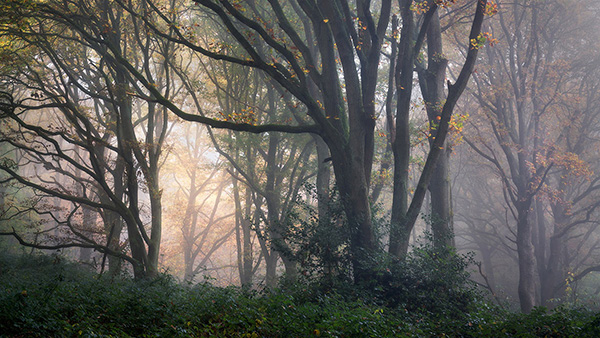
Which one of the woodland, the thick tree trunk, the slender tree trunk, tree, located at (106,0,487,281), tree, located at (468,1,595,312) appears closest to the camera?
the woodland

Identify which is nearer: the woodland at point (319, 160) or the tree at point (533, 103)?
the woodland at point (319, 160)

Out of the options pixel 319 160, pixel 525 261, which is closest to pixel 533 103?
pixel 525 261

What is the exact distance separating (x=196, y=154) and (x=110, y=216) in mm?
18318

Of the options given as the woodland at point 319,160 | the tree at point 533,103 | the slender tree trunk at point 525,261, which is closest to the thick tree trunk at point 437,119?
the woodland at point 319,160

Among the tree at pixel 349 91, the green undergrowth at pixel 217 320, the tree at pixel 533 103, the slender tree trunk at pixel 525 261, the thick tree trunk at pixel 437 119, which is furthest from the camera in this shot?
the tree at pixel 533 103

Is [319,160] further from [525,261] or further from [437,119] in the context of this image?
[525,261]

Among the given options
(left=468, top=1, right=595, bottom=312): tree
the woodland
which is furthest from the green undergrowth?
(left=468, top=1, right=595, bottom=312): tree

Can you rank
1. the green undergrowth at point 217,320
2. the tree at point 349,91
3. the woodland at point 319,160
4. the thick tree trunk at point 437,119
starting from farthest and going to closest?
the thick tree trunk at point 437,119
the tree at point 349,91
the woodland at point 319,160
the green undergrowth at point 217,320

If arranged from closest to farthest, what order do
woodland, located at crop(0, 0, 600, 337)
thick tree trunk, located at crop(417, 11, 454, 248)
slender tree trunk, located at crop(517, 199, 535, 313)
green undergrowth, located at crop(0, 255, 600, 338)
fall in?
green undergrowth, located at crop(0, 255, 600, 338) → woodland, located at crop(0, 0, 600, 337) → thick tree trunk, located at crop(417, 11, 454, 248) → slender tree trunk, located at crop(517, 199, 535, 313)

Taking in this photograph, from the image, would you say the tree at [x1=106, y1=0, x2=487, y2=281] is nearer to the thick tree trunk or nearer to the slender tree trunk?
the thick tree trunk

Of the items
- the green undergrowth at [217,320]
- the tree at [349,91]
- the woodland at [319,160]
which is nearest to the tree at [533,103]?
the woodland at [319,160]

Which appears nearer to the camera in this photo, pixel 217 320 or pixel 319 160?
pixel 217 320

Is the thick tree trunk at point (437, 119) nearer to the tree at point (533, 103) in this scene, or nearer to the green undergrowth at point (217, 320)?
the green undergrowth at point (217, 320)

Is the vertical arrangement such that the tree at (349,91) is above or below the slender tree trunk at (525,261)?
above
